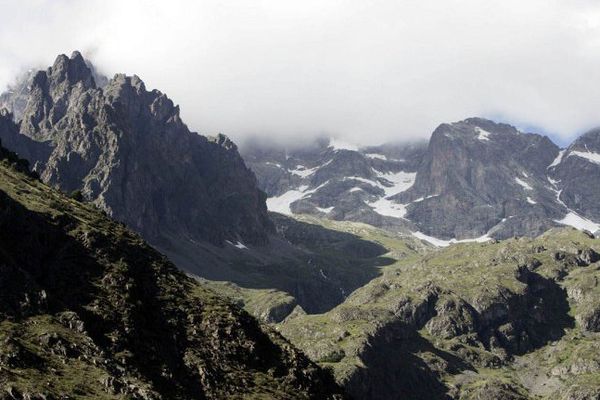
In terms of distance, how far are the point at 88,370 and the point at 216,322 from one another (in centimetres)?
4185

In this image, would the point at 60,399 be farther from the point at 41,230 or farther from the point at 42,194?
the point at 42,194

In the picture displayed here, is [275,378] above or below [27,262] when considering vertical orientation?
below

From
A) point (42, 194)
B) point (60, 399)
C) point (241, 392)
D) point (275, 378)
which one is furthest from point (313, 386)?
point (42, 194)

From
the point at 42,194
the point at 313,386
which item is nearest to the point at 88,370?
the point at 313,386

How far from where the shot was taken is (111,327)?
15175cm

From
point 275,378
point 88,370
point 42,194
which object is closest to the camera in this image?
point 88,370

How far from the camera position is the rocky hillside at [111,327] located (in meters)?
130

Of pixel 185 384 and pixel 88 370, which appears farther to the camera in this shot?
pixel 185 384

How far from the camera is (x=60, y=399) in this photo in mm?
118438

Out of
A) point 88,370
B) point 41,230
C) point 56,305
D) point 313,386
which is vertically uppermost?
point 41,230

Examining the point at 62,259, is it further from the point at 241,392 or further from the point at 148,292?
the point at 241,392

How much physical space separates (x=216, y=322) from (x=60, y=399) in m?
55.1

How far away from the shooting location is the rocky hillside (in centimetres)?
13025

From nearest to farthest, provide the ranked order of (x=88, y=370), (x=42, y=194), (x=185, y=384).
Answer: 1. (x=88, y=370)
2. (x=185, y=384)
3. (x=42, y=194)
